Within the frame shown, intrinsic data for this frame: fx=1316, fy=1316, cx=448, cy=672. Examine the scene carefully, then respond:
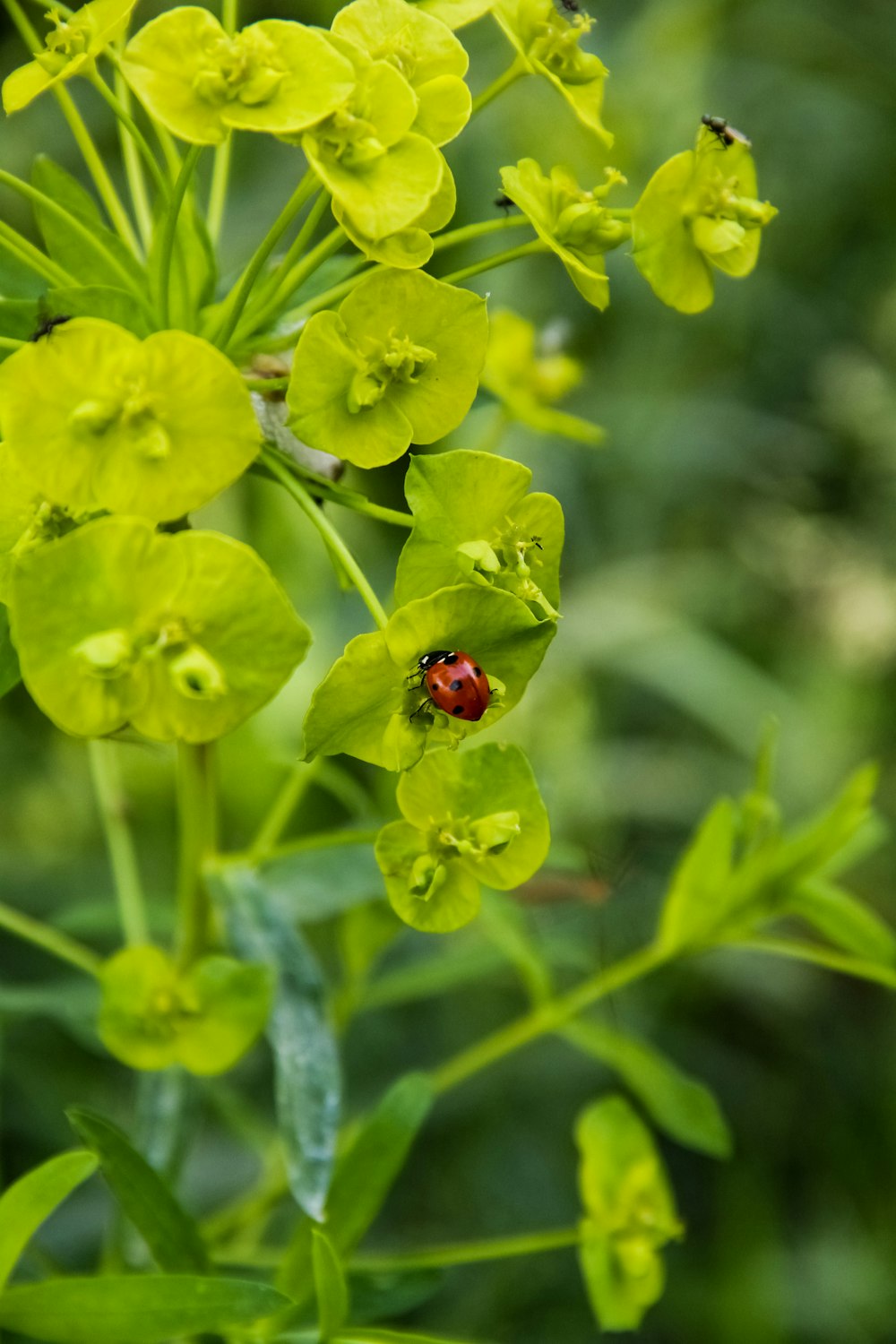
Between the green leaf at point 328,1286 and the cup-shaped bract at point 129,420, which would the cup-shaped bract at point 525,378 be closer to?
the cup-shaped bract at point 129,420

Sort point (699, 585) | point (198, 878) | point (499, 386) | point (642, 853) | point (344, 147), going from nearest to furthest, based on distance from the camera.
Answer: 1. point (344, 147)
2. point (198, 878)
3. point (499, 386)
4. point (642, 853)
5. point (699, 585)

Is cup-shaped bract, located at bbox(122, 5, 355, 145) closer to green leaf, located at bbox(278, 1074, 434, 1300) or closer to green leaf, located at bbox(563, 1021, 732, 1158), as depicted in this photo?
green leaf, located at bbox(278, 1074, 434, 1300)

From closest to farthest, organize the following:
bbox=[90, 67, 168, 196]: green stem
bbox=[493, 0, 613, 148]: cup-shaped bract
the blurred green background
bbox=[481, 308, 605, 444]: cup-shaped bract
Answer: bbox=[90, 67, 168, 196]: green stem, bbox=[493, 0, 613, 148]: cup-shaped bract, bbox=[481, 308, 605, 444]: cup-shaped bract, the blurred green background

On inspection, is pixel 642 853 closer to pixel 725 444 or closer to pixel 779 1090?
pixel 779 1090

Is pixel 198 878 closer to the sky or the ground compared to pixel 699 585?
closer to the sky

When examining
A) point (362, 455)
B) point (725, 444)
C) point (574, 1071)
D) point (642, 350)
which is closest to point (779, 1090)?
point (574, 1071)

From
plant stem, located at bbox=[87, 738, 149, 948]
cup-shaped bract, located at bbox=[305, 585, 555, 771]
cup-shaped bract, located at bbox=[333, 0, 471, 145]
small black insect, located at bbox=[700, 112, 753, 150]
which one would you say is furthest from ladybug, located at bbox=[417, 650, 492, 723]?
plant stem, located at bbox=[87, 738, 149, 948]
